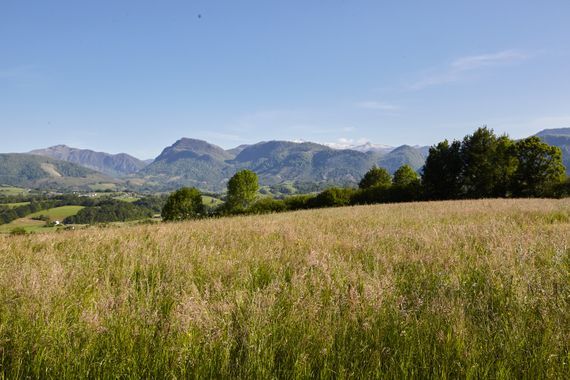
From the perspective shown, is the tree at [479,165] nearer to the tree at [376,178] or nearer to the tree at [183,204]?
the tree at [376,178]

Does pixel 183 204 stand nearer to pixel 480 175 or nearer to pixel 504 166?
pixel 480 175

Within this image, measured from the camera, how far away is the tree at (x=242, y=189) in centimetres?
→ 7531

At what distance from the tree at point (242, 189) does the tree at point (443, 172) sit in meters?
39.9

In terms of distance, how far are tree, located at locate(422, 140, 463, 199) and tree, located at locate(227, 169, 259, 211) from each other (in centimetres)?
3989

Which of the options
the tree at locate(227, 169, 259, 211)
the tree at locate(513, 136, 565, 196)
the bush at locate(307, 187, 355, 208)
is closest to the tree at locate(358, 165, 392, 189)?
Answer: the bush at locate(307, 187, 355, 208)

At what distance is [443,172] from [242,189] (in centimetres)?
4367

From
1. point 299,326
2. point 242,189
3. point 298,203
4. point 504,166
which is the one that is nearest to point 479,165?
point 504,166

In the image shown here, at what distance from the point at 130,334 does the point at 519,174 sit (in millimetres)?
55652

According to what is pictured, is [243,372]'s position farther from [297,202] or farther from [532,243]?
[297,202]

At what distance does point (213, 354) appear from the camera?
2545 millimetres

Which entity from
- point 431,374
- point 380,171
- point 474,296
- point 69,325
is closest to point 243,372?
point 431,374

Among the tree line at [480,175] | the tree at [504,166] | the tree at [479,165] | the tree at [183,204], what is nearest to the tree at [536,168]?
the tree line at [480,175]

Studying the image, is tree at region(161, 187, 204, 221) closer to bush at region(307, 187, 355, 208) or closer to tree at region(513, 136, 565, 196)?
bush at region(307, 187, 355, 208)

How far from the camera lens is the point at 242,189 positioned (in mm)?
75625
